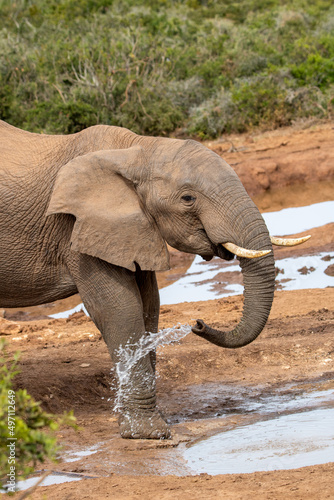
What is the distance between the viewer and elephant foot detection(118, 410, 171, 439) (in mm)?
6008

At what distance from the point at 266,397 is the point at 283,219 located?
28.5 ft

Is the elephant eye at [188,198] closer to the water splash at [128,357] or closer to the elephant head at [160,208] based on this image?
the elephant head at [160,208]

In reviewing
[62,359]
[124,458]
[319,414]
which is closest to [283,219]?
[62,359]

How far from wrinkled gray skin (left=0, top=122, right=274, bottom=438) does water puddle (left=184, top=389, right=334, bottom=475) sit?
51 cm

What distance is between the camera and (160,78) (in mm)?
20891

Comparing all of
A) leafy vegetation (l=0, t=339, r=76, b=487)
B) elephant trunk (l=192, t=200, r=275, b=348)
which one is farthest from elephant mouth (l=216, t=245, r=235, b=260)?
leafy vegetation (l=0, t=339, r=76, b=487)

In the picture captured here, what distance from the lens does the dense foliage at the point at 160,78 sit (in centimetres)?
1933

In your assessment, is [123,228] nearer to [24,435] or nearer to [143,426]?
[143,426]

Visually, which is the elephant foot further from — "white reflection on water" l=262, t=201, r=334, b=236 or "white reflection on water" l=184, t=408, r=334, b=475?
"white reflection on water" l=262, t=201, r=334, b=236

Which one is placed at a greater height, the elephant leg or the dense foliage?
the dense foliage

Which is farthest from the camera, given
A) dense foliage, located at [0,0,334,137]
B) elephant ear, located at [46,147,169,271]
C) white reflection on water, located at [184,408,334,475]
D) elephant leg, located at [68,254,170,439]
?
dense foliage, located at [0,0,334,137]

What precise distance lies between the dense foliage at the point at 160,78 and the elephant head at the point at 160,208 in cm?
1329

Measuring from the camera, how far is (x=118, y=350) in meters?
5.88

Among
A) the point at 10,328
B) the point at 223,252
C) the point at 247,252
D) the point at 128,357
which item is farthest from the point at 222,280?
the point at 247,252
